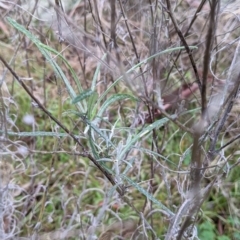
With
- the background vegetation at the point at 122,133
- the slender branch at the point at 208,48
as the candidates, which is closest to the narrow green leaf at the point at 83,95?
the background vegetation at the point at 122,133

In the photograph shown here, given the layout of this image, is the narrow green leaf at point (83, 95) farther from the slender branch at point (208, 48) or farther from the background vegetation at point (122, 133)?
the slender branch at point (208, 48)

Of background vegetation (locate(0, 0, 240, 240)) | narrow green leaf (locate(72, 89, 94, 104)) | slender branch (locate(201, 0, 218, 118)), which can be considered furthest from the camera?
background vegetation (locate(0, 0, 240, 240))

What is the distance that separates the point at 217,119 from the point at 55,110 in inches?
45.9

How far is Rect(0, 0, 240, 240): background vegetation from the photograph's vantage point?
857mm

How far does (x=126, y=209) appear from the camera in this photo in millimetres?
1607

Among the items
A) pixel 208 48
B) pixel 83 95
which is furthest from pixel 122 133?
pixel 208 48

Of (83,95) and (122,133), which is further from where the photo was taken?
(122,133)

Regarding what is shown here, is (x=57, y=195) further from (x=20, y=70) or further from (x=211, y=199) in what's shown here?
(x=20, y=70)

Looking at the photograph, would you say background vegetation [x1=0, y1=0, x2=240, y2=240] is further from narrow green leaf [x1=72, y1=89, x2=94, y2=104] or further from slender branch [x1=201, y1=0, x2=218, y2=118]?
slender branch [x1=201, y1=0, x2=218, y2=118]

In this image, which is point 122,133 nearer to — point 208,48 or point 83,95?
point 83,95

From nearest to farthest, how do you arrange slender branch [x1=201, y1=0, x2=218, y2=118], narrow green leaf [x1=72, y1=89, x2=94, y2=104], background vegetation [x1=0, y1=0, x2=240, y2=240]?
slender branch [x1=201, y1=0, x2=218, y2=118]
narrow green leaf [x1=72, y1=89, x2=94, y2=104]
background vegetation [x1=0, y1=0, x2=240, y2=240]

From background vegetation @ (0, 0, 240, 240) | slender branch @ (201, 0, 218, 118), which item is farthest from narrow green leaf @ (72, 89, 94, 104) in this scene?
slender branch @ (201, 0, 218, 118)

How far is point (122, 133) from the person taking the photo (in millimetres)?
1708

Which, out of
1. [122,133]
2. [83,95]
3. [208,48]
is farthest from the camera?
[122,133]
